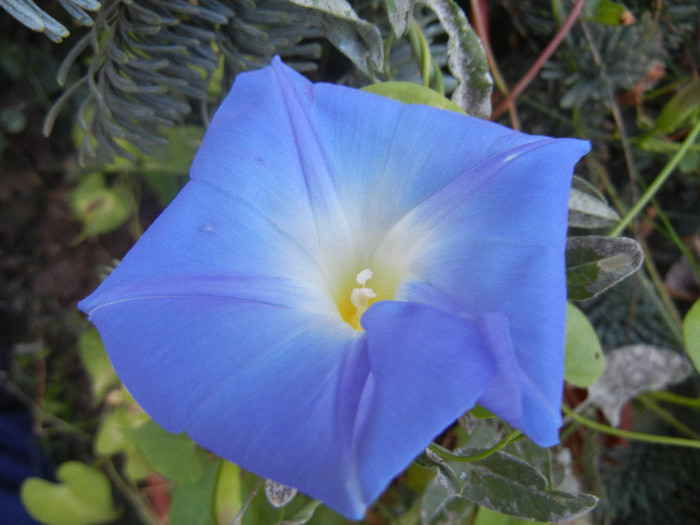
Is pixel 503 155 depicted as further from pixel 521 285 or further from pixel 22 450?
pixel 22 450

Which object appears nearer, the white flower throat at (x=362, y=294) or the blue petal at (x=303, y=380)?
the blue petal at (x=303, y=380)

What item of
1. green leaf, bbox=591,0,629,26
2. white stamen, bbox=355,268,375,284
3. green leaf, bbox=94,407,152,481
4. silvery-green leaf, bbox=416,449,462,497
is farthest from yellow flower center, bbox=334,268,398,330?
green leaf, bbox=94,407,152,481

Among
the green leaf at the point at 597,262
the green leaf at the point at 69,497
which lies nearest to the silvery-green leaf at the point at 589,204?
the green leaf at the point at 597,262

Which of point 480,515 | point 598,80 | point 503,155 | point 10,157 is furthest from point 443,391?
point 10,157

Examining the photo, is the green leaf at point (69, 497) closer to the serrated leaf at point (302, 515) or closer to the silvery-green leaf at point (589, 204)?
the serrated leaf at point (302, 515)

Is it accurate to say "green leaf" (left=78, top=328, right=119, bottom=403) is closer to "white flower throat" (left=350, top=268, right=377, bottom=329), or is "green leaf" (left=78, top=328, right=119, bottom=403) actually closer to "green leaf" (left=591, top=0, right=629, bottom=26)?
"white flower throat" (left=350, top=268, right=377, bottom=329)

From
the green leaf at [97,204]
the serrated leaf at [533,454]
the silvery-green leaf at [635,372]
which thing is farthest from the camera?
the green leaf at [97,204]

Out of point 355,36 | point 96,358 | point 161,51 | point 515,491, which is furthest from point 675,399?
Answer: point 96,358
